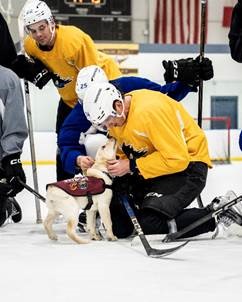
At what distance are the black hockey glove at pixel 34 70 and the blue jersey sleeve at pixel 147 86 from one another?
40 cm

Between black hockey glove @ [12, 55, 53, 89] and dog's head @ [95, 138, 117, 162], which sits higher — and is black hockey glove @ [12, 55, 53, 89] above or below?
above

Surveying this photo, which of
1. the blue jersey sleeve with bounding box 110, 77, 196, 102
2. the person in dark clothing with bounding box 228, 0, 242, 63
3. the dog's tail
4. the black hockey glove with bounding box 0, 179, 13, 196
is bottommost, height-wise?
the black hockey glove with bounding box 0, 179, 13, 196

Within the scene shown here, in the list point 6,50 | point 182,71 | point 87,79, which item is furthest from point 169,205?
point 6,50

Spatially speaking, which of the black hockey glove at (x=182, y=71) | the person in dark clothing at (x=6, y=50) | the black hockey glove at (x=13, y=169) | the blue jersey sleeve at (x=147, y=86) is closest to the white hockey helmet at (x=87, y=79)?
the blue jersey sleeve at (x=147, y=86)

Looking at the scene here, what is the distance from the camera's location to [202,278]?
1.48 m

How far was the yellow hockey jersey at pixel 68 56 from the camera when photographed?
271 cm

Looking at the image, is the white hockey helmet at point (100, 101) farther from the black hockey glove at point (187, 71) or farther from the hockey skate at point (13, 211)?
the hockey skate at point (13, 211)

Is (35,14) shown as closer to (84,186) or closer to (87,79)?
(87,79)

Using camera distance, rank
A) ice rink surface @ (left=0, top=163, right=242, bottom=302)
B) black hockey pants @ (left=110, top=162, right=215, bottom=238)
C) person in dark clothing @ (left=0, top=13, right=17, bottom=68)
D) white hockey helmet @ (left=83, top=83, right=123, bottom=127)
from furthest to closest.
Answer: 1. person in dark clothing @ (left=0, top=13, right=17, bottom=68)
2. black hockey pants @ (left=110, top=162, right=215, bottom=238)
3. white hockey helmet @ (left=83, top=83, right=123, bottom=127)
4. ice rink surface @ (left=0, top=163, right=242, bottom=302)

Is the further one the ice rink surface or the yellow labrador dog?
the yellow labrador dog

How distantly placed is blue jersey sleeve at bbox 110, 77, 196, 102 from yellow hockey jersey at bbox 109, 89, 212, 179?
27cm

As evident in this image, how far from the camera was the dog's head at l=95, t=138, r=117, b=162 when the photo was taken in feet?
7.30

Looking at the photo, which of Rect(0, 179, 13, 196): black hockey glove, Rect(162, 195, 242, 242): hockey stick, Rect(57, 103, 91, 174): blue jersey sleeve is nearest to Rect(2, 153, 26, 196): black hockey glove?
Rect(0, 179, 13, 196): black hockey glove

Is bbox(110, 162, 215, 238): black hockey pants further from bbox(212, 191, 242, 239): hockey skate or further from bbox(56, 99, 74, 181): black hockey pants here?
bbox(56, 99, 74, 181): black hockey pants
